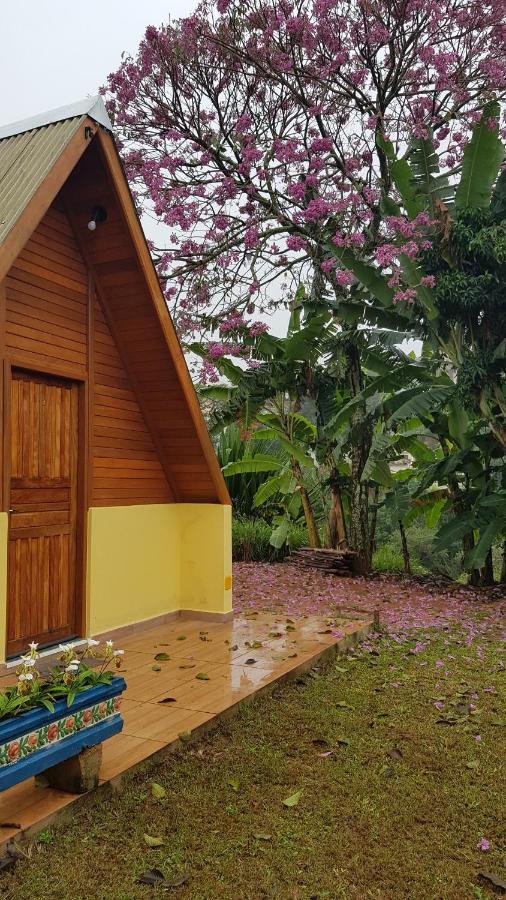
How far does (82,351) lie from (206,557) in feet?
7.80

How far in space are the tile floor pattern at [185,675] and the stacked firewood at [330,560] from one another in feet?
12.7

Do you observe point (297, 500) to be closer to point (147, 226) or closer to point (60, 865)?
point (147, 226)

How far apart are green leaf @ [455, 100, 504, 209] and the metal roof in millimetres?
4235

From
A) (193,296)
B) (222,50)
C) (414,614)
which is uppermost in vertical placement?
(222,50)

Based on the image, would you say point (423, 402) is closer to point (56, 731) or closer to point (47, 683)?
point (47, 683)

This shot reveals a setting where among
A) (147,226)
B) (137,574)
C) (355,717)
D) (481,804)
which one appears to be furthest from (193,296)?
(481,804)

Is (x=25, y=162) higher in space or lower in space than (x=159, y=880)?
higher

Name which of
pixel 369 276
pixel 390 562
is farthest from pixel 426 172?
pixel 390 562

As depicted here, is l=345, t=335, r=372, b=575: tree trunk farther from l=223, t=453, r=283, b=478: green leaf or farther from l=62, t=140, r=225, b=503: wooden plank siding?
l=62, t=140, r=225, b=503: wooden plank siding

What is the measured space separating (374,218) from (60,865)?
9.13m

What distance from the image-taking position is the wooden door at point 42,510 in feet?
16.8

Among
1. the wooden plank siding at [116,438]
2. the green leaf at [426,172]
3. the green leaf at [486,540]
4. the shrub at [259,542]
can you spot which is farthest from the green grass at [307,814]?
the shrub at [259,542]

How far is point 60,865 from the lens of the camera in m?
2.76

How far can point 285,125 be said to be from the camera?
9719 mm
